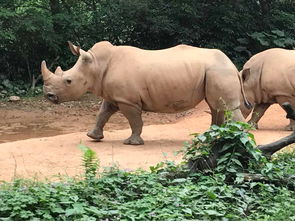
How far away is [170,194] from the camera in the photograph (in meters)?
5.24

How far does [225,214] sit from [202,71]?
3973 mm

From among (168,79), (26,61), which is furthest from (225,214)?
(26,61)

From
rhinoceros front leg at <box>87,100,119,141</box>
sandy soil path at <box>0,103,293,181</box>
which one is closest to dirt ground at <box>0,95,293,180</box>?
sandy soil path at <box>0,103,293,181</box>

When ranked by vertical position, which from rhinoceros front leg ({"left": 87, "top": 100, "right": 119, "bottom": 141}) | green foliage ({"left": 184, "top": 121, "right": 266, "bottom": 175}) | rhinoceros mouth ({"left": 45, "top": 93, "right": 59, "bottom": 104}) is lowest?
rhinoceros front leg ({"left": 87, "top": 100, "right": 119, "bottom": 141})

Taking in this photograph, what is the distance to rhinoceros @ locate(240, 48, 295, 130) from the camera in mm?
10164

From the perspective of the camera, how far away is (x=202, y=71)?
8.61 metres

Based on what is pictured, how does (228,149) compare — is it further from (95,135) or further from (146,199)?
(95,135)

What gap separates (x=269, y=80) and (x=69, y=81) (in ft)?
12.7

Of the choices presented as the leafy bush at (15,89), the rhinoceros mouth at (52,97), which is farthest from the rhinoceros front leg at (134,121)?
the leafy bush at (15,89)

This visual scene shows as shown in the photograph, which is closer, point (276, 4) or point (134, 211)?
point (134, 211)

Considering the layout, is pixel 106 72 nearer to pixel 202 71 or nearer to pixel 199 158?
pixel 202 71

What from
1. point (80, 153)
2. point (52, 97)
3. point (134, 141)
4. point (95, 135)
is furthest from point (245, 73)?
point (80, 153)

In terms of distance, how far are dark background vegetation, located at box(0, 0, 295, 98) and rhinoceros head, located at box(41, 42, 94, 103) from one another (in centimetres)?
799

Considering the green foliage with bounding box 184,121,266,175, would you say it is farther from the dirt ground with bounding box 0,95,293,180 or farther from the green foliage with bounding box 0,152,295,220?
the dirt ground with bounding box 0,95,293,180
